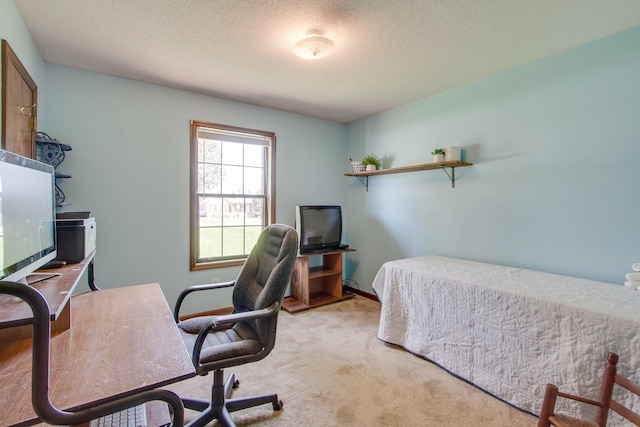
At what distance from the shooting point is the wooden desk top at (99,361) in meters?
0.87

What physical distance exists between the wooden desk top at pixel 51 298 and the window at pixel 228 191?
1731 mm

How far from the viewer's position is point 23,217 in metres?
1.07

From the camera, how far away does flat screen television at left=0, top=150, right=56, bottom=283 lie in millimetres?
922

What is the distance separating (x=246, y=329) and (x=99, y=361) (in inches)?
32.5

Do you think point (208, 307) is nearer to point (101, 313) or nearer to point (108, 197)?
point (108, 197)

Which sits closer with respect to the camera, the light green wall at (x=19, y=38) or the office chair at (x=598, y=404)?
the office chair at (x=598, y=404)

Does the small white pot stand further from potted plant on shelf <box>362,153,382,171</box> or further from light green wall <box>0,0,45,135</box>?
light green wall <box>0,0,45,135</box>

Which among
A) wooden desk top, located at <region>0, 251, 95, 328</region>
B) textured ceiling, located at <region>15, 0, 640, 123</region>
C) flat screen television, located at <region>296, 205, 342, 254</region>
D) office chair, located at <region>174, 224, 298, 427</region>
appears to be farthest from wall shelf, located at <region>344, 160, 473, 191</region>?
wooden desk top, located at <region>0, 251, 95, 328</region>

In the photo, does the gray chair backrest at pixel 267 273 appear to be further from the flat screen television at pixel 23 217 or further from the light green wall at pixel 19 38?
the light green wall at pixel 19 38

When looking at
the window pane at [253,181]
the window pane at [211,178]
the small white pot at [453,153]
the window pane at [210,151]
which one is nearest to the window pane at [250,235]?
the window pane at [253,181]

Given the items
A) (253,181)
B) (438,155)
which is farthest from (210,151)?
(438,155)

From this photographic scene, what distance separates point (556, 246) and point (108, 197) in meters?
3.90

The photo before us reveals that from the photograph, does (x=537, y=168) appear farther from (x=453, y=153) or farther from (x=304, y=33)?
(x=304, y=33)

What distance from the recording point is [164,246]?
3.01 metres
